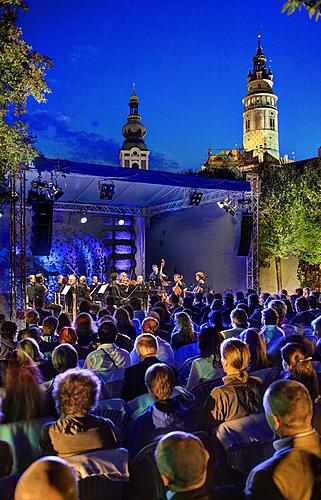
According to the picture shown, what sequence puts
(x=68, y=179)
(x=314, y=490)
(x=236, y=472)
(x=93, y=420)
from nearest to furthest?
(x=314, y=490) < (x=236, y=472) < (x=93, y=420) < (x=68, y=179)

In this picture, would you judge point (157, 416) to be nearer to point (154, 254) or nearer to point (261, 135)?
point (154, 254)

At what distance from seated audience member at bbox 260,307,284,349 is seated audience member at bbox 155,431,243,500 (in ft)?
12.7

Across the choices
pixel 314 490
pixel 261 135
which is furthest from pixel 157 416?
pixel 261 135

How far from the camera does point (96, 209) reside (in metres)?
20.4

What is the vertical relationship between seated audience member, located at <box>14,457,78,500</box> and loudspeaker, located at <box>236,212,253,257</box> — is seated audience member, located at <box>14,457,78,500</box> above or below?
below

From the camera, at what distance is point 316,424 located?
10.2 feet

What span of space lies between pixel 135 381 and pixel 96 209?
16729 millimetres

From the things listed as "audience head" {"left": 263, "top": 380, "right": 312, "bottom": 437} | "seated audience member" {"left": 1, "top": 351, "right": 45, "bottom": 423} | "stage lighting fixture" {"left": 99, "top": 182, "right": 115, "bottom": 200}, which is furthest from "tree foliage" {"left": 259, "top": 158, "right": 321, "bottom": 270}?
"audience head" {"left": 263, "top": 380, "right": 312, "bottom": 437}

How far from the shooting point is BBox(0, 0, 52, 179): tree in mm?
7934

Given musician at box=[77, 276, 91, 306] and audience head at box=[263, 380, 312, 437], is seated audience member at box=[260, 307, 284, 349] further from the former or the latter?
musician at box=[77, 276, 91, 306]

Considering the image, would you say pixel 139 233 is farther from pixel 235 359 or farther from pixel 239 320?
pixel 235 359

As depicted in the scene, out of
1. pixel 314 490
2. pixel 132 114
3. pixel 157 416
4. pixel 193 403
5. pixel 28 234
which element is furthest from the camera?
pixel 132 114

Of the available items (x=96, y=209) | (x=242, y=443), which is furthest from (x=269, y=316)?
(x=96, y=209)

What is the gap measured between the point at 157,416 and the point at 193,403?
454 millimetres
